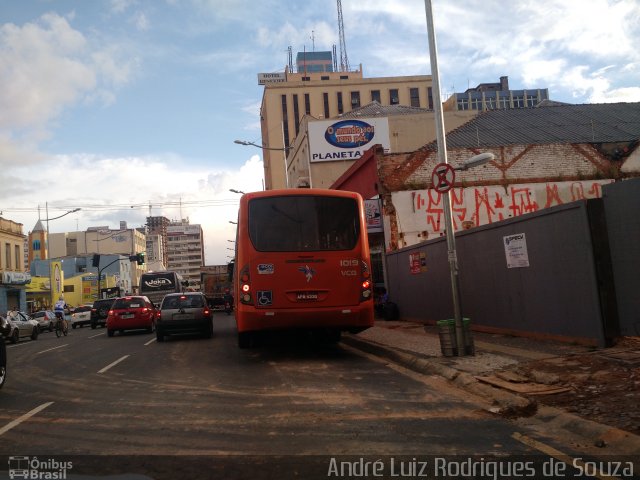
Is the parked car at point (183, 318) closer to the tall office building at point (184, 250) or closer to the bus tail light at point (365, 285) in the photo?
the bus tail light at point (365, 285)

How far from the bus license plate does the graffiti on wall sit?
35.0ft

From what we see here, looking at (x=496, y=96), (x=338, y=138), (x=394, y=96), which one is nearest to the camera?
(x=338, y=138)

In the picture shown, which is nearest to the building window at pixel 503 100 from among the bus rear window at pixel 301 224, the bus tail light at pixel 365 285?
the bus rear window at pixel 301 224

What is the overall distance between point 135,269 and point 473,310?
3864 inches

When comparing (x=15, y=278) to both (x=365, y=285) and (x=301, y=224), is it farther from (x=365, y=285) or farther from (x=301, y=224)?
(x=365, y=285)

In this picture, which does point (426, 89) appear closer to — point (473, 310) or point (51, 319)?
point (51, 319)

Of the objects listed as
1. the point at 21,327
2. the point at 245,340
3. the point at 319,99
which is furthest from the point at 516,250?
the point at 319,99

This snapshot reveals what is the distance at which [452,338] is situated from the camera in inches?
379

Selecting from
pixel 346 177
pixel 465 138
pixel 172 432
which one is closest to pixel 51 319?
pixel 346 177

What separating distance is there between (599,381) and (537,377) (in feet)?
2.45

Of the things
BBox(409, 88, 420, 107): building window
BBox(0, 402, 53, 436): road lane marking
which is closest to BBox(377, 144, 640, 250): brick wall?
BBox(0, 402, 53, 436): road lane marking

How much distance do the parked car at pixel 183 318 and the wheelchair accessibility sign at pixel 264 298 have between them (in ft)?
25.1

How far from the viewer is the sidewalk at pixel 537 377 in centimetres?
539

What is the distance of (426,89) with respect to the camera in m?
77.4
